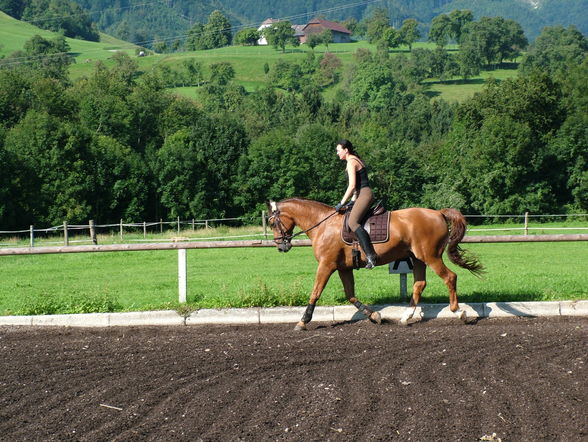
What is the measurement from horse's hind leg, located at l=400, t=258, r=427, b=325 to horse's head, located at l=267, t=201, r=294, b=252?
1.94m

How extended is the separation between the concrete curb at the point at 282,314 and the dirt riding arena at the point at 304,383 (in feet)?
1.31

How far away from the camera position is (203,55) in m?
175

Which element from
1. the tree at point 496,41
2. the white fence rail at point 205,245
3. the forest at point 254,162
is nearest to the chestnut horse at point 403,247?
the white fence rail at point 205,245

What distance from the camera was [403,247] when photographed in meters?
10.7

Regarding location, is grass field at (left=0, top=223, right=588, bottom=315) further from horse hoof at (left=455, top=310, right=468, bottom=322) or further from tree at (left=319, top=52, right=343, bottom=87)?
tree at (left=319, top=52, right=343, bottom=87)

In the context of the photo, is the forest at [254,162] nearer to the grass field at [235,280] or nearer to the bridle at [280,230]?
the grass field at [235,280]

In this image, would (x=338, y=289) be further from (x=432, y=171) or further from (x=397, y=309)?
(x=432, y=171)

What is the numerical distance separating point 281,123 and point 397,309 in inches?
3551

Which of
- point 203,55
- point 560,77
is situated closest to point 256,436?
point 560,77

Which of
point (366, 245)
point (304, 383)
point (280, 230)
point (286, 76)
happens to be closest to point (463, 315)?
point (366, 245)

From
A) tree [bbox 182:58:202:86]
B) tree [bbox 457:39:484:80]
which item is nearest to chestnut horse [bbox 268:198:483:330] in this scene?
tree [bbox 182:58:202:86]

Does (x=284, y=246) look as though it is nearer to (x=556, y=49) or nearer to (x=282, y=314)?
(x=282, y=314)

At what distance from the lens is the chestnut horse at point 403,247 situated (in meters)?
10.6

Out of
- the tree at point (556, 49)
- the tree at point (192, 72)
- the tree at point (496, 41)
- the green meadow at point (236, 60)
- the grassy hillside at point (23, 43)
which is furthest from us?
the tree at point (496, 41)
